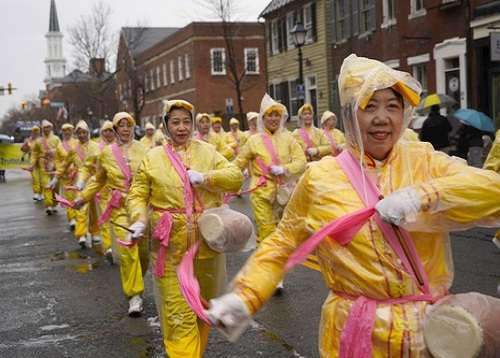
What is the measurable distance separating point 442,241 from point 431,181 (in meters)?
0.31

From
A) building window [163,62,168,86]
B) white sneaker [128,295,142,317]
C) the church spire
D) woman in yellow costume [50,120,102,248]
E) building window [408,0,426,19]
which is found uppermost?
the church spire

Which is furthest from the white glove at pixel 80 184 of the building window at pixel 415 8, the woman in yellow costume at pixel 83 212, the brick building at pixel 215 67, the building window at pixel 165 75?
the building window at pixel 165 75

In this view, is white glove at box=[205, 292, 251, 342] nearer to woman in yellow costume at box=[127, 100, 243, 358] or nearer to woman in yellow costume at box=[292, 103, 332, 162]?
woman in yellow costume at box=[127, 100, 243, 358]

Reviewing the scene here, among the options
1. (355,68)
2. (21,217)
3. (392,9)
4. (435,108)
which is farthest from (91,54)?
(355,68)

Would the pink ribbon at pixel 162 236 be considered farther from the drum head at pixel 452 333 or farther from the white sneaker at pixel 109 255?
the white sneaker at pixel 109 255

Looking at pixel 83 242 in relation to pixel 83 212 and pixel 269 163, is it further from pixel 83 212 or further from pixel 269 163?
pixel 269 163

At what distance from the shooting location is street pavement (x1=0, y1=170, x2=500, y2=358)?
20.7 ft

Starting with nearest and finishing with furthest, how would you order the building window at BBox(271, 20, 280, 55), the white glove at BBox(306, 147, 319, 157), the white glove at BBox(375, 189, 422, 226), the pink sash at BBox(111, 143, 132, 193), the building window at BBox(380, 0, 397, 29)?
the white glove at BBox(375, 189, 422, 226), the pink sash at BBox(111, 143, 132, 193), the white glove at BBox(306, 147, 319, 157), the building window at BBox(380, 0, 397, 29), the building window at BBox(271, 20, 280, 55)

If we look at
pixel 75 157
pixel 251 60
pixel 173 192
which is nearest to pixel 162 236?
pixel 173 192

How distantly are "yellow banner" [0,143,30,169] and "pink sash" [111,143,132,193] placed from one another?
95.2 feet

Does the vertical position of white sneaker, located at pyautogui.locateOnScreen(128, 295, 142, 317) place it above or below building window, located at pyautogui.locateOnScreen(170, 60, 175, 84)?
below

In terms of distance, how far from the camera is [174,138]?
582 cm

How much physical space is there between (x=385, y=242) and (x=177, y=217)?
2801 millimetres

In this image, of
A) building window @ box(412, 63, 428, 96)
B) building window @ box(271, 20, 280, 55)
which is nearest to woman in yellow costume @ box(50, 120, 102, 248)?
building window @ box(412, 63, 428, 96)
